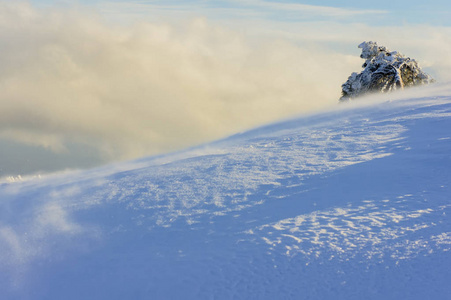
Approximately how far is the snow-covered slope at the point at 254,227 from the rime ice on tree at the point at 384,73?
453 inches

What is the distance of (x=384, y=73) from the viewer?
2161 cm

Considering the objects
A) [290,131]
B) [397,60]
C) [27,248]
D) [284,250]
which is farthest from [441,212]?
[397,60]

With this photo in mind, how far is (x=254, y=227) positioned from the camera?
611cm

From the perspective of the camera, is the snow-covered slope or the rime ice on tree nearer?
the snow-covered slope

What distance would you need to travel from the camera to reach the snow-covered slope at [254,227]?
4863mm

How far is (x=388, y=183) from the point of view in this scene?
7.15m

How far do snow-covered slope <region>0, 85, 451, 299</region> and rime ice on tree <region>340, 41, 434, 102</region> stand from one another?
11503 mm

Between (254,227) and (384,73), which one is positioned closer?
(254,227)

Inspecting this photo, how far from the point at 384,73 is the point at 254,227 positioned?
17608 millimetres

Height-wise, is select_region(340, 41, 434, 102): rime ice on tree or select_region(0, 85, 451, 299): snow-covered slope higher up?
select_region(340, 41, 434, 102): rime ice on tree

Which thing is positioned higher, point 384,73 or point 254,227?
point 384,73

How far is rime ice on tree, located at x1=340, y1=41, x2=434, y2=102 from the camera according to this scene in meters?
21.4

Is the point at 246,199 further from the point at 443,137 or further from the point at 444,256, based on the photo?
the point at 443,137

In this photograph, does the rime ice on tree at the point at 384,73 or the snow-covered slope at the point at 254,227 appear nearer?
the snow-covered slope at the point at 254,227
